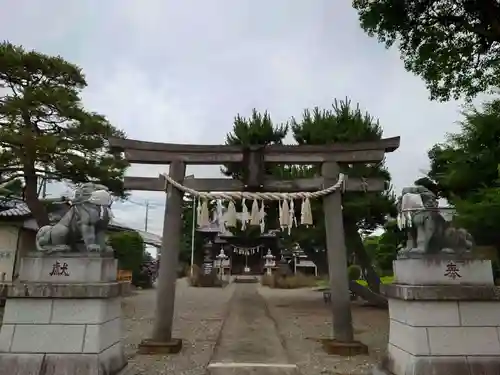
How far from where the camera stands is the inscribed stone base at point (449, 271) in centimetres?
430

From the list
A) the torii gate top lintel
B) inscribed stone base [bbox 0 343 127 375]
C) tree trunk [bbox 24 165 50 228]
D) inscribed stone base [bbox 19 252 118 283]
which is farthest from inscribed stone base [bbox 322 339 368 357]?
tree trunk [bbox 24 165 50 228]

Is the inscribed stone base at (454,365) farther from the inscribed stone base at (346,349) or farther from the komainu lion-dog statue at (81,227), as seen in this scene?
the komainu lion-dog statue at (81,227)

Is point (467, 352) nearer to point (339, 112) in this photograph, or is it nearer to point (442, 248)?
point (442, 248)

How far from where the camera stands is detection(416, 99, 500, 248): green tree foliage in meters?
8.51

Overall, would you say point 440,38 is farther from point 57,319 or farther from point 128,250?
point 128,250

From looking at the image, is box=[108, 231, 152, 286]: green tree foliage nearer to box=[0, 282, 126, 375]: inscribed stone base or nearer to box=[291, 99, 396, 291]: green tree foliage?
box=[291, 99, 396, 291]: green tree foliage

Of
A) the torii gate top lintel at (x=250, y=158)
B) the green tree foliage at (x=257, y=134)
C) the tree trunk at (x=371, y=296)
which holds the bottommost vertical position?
the tree trunk at (x=371, y=296)

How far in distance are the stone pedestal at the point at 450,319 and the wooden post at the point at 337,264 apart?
2.64m

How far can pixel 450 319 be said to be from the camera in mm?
4176

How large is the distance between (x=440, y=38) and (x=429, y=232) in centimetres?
521

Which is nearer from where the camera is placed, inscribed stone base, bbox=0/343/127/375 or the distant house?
inscribed stone base, bbox=0/343/127/375

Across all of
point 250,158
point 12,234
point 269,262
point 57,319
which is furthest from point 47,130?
point 269,262

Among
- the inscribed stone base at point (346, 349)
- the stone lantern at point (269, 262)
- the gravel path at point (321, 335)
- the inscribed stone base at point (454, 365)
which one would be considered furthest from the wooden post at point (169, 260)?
the stone lantern at point (269, 262)

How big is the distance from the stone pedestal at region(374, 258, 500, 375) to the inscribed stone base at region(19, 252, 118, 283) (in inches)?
134
